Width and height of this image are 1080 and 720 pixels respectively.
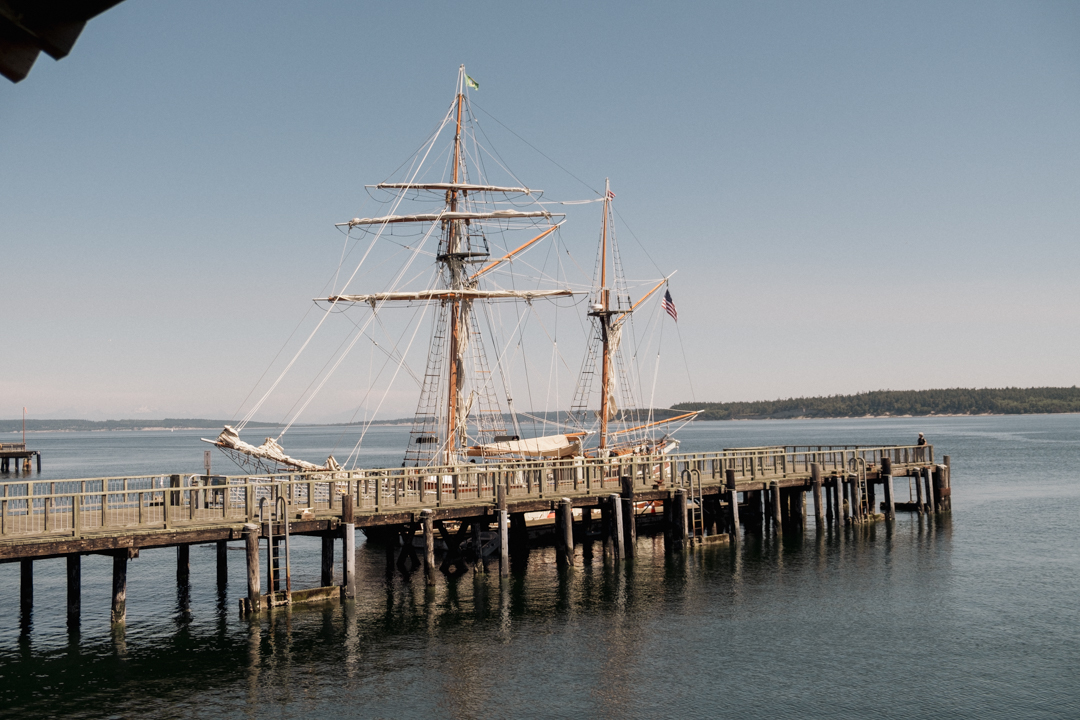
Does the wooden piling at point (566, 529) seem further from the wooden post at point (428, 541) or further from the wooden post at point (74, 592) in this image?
the wooden post at point (74, 592)

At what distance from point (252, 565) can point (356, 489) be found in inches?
249

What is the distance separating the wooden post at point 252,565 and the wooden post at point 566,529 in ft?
43.5

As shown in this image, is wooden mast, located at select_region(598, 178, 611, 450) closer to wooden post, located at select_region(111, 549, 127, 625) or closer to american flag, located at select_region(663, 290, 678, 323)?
american flag, located at select_region(663, 290, 678, 323)

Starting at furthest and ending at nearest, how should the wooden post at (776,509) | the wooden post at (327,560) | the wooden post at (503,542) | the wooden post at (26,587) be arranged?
the wooden post at (776,509), the wooden post at (503,542), the wooden post at (327,560), the wooden post at (26,587)

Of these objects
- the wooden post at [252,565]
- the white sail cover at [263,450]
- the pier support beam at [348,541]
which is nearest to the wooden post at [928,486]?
the white sail cover at [263,450]

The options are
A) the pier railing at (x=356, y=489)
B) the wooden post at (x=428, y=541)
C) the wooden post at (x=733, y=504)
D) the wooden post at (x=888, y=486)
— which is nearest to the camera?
the pier railing at (x=356, y=489)

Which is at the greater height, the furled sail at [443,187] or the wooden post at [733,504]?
the furled sail at [443,187]

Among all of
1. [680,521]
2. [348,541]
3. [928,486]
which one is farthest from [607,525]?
[928,486]

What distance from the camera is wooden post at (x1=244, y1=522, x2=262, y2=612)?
1140 inches

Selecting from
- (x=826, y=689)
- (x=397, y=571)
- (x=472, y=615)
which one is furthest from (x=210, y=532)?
(x=826, y=689)

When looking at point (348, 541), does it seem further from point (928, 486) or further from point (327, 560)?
point (928, 486)

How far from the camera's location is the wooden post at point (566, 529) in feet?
124

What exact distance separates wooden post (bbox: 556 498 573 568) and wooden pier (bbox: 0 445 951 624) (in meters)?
0.08

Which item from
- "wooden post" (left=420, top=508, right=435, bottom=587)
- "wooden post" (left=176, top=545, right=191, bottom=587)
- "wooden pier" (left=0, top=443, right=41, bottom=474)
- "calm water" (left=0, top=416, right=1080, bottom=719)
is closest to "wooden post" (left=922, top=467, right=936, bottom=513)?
"calm water" (left=0, top=416, right=1080, bottom=719)
